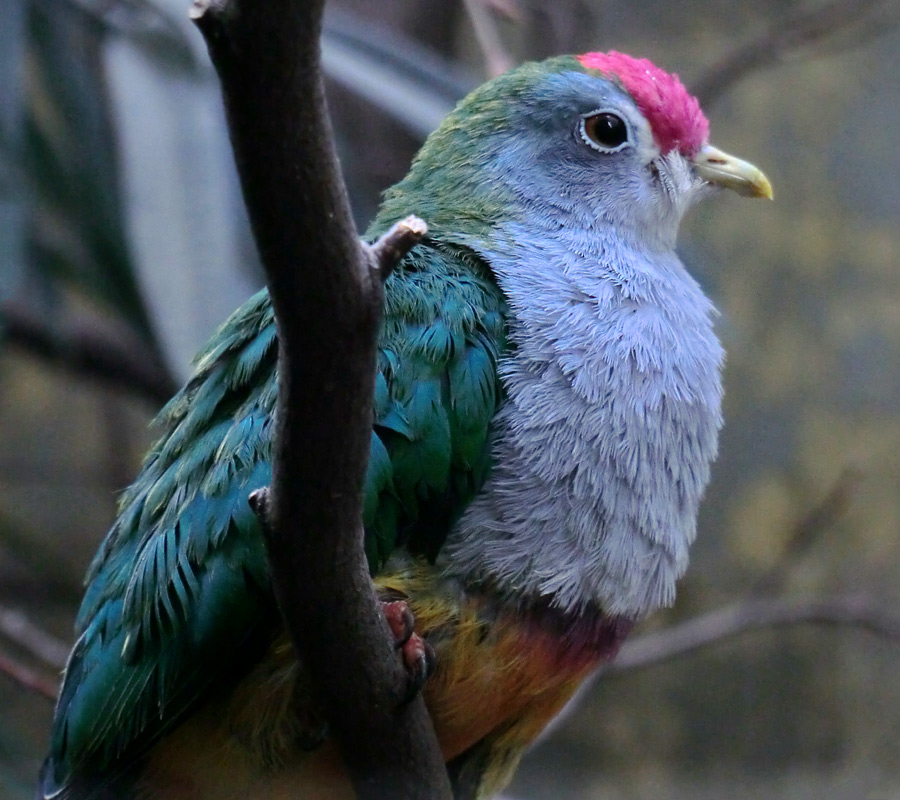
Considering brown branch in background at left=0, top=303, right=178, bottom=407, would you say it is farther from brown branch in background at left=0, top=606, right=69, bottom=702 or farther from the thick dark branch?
the thick dark branch

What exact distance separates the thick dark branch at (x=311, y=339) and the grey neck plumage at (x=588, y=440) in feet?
1.11

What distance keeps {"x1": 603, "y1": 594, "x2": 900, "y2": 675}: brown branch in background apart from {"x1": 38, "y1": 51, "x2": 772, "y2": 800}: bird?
142cm

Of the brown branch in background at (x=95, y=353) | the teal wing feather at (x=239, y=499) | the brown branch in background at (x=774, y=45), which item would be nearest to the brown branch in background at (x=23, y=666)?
the teal wing feather at (x=239, y=499)

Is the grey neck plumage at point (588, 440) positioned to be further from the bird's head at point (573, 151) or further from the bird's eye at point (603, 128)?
the bird's eye at point (603, 128)

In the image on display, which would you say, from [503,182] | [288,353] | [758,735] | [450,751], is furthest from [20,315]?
[758,735]

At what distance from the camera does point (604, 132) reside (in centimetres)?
222

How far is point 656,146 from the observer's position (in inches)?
88.7

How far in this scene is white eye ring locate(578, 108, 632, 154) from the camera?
2205mm

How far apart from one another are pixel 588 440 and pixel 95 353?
2.55 m

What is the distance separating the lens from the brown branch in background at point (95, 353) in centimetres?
379

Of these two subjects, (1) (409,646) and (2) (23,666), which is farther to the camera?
(2) (23,666)

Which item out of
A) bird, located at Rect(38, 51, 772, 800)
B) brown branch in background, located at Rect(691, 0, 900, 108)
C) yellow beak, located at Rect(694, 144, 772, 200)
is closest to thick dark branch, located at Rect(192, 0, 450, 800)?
bird, located at Rect(38, 51, 772, 800)

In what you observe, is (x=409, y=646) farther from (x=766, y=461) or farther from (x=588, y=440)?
(x=766, y=461)

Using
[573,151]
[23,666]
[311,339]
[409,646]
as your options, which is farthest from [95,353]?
[311,339]
